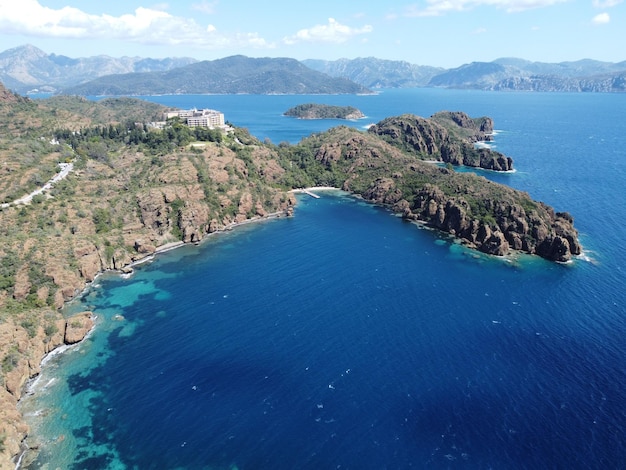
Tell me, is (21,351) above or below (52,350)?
above

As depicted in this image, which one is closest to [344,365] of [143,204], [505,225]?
[505,225]

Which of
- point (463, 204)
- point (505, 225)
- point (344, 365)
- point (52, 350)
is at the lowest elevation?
point (52, 350)


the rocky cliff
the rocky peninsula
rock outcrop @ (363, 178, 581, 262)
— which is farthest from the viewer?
the rocky cliff

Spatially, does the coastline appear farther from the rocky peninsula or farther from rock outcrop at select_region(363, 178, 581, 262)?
rock outcrop at select_region(363, 178, 581, 262)

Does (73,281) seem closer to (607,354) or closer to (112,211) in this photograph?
(112,211)

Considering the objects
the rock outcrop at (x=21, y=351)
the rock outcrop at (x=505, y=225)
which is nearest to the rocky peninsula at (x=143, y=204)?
the rock outcrop at (x=21, y=351)

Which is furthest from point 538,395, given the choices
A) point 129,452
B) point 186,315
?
point 186,315

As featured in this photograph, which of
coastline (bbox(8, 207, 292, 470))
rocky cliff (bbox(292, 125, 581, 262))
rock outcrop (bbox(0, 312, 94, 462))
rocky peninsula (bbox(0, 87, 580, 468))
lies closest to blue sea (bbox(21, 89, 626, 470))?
coastline (bbox(8, 207, 292, 470))

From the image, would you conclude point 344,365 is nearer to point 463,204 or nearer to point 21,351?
point 21,351
